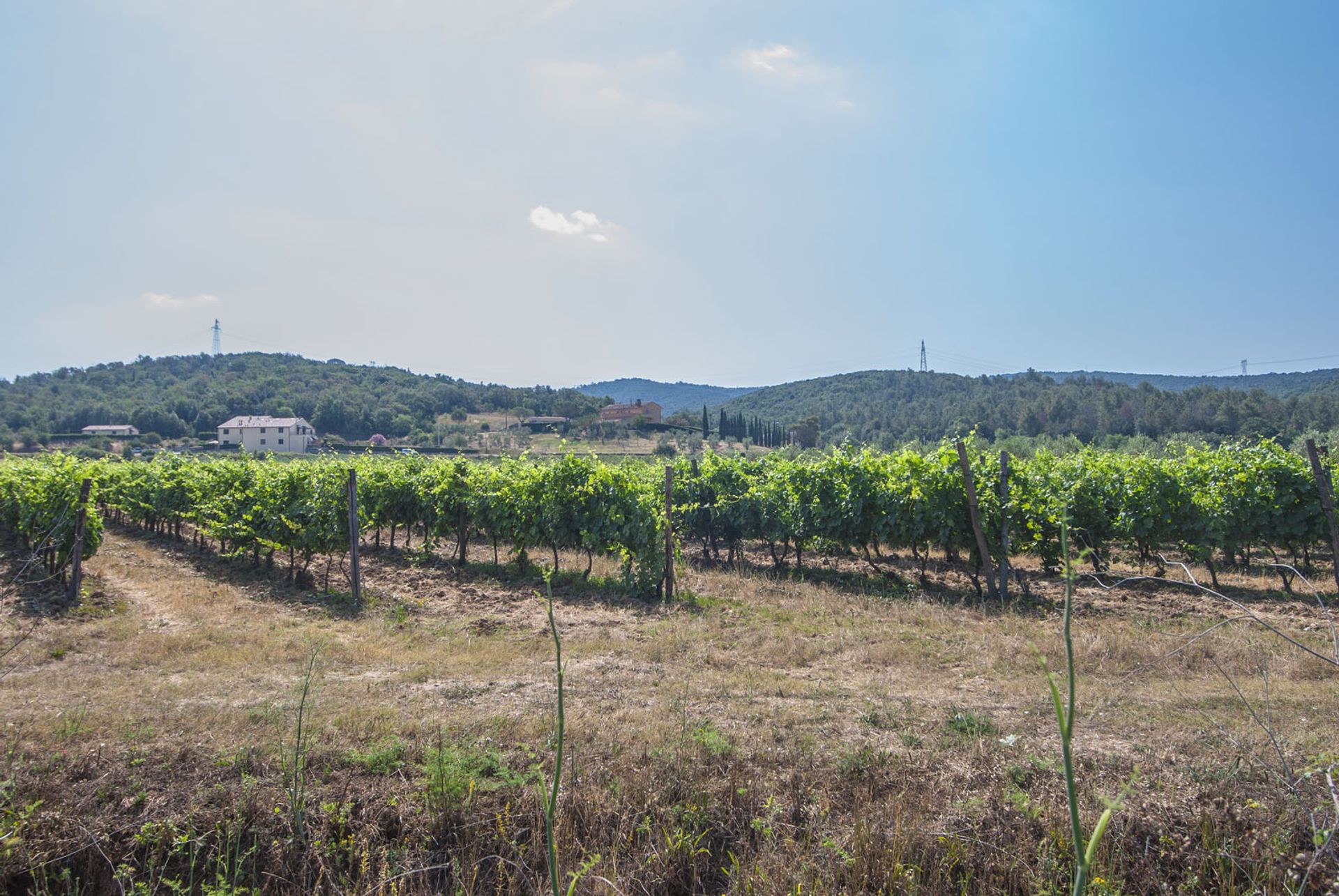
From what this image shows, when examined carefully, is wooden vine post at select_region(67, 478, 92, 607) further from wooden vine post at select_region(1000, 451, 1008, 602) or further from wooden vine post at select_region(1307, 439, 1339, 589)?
wooden vine post at select_region(1307, 439, 1339, 589)

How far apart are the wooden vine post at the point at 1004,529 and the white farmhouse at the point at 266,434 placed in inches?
2239

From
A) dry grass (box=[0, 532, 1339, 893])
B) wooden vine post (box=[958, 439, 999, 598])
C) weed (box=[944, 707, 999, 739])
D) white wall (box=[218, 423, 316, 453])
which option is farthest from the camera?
white wall (box=[218, 423, 316, 453])

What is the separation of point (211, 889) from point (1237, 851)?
5.48 m

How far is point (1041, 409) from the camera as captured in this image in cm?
5350

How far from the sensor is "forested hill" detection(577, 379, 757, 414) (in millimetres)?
138500

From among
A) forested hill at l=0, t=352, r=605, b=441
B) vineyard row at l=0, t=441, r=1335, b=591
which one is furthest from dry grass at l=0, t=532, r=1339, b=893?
forested hill at l=0, t=352, r=605, b=441

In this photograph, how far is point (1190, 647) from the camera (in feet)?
23.9

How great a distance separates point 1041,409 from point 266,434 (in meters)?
62.3

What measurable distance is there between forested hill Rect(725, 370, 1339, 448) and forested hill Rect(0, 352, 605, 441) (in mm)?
33008

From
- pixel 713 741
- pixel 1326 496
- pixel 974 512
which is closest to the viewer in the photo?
pixel 713 741

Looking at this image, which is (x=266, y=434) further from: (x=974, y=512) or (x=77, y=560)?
(x=974, y=512)

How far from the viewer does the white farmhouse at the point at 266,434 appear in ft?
183

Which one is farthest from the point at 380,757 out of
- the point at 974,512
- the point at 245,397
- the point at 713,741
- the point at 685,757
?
the point at 245,397

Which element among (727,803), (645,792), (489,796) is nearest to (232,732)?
(489,796)
